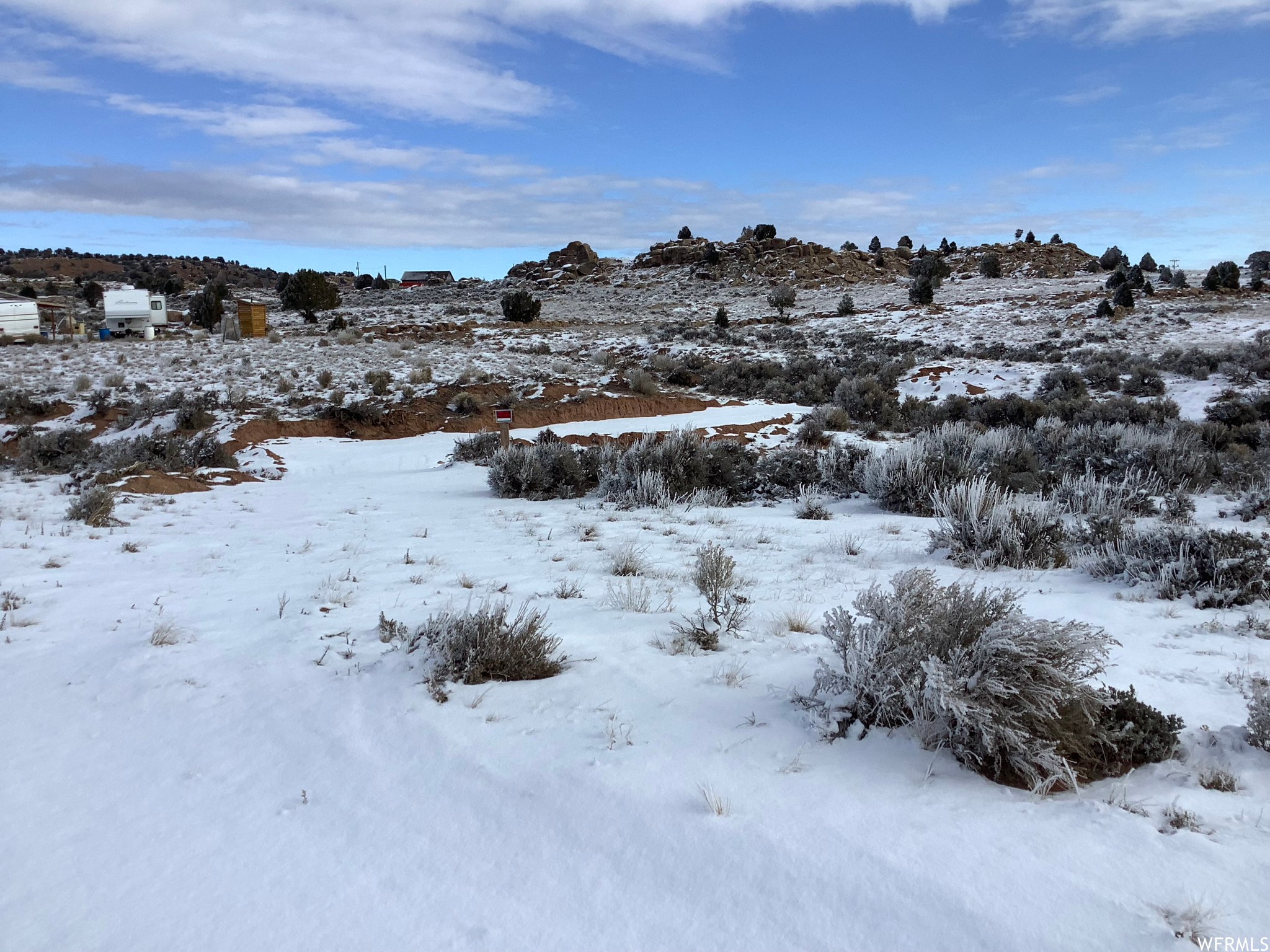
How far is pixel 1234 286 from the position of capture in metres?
36.7

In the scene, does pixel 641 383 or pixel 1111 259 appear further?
pixel 1111 259

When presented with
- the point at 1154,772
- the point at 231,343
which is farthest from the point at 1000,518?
the point at 231,343

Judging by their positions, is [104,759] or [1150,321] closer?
[104,759]

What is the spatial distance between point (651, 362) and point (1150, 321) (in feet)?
60.3

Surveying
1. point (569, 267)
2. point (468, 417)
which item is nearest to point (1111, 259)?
point (569, 267)

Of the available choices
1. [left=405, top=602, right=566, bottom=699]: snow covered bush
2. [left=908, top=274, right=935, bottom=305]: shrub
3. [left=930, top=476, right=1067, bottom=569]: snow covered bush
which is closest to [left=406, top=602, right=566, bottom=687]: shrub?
[left=405, top=602, right=566, bottom=699]: snow covered bush

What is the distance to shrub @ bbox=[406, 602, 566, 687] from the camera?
12.7 feet

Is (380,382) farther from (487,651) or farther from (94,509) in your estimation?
(487,651)

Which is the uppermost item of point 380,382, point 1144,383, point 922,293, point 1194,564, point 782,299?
point 922,293

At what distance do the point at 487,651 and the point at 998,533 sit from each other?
429 centimetres

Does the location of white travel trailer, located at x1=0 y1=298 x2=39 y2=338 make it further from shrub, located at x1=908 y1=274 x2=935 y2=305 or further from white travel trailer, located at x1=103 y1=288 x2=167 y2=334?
shrub, located at x1=908 y1=274 x2=935 y2=305

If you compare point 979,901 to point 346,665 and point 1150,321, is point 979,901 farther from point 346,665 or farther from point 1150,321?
point 1150,321

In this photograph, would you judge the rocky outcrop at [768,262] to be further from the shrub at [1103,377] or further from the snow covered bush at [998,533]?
the snow covered bush at [998,533]

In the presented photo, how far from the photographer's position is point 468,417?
57.0 ft
